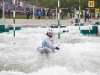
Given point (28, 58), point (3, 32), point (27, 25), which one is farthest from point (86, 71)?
point (27, 25)

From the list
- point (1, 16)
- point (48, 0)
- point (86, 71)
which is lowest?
point (86, 71)

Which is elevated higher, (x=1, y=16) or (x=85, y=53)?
(x=1, y=16)

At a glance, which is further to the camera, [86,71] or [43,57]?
→ [43,57]

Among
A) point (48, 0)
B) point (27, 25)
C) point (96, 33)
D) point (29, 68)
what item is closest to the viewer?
point (29, 68)

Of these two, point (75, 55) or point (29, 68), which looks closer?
point (29, 68)

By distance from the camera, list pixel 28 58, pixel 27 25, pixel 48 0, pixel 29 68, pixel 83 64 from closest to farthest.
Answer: pixel 29 68 → pixel 83 64 → pixel 28 58 → pixel 27 25 → pixel 48 0

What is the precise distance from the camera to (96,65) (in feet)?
29.2

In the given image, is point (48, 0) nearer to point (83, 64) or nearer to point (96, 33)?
point (96, 33)

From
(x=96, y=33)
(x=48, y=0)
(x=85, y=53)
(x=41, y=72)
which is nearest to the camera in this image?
(x=41, y=72)

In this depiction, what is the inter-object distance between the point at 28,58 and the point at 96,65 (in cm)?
270

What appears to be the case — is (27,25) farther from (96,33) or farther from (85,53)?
(85,53)

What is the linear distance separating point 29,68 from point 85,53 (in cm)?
337

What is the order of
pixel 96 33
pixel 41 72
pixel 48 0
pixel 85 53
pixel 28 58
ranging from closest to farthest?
pixel 41 72 < pixel 28 58 < pixel 85 53 < pixel 96 33 < pixel 48 0

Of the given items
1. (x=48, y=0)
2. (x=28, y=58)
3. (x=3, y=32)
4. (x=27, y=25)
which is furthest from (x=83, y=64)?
(x=48, y=0)
